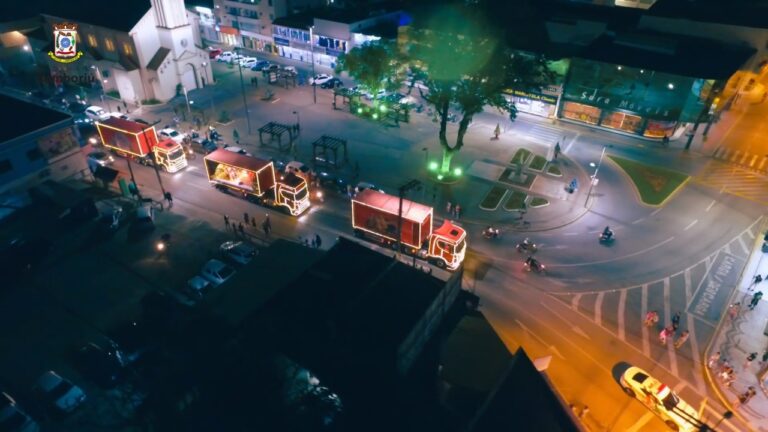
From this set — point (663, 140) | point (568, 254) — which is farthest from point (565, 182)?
point (663, 140)

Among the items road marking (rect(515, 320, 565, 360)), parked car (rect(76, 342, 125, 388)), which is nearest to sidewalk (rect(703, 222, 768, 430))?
road marking (rect(515, 320, 565, 360))

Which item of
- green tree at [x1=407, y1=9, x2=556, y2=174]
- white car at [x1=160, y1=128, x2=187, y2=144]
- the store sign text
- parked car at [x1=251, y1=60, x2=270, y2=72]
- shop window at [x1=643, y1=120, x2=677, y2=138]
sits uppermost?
green tree at [x1=407, y1=9, x2=556, y2=174]

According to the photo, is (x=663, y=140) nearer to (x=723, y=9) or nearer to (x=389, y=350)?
(x=723, y=9)

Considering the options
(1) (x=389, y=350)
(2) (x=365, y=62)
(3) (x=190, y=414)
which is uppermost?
(2) (x=365, y=62)

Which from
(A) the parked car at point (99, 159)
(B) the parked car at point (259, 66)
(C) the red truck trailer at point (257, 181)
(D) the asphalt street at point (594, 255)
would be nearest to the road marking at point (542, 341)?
(D) the asphalt street at point (594, 255)

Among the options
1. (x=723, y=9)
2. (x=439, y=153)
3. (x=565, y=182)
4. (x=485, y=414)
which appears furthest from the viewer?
(x=723, y=9)

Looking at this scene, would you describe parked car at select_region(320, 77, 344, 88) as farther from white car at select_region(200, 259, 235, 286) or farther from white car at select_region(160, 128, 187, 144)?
white car at select_region(200, 259, 235, 286)
